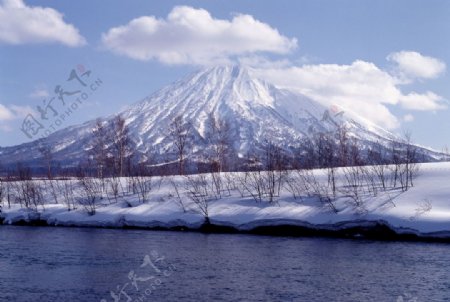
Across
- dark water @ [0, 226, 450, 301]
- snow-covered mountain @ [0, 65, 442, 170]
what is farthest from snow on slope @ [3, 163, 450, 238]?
snow-covered mountain @ [0, 65, 442, 170]

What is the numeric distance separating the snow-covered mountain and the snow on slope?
86.9 metres

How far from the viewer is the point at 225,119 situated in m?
139

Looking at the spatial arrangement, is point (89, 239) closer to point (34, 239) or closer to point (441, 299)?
point (34, 239)

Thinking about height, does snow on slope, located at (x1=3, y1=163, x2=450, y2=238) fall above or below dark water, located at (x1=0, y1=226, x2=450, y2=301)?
above

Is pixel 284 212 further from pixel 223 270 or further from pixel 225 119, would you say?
pixel 225 119

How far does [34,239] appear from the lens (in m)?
25.8

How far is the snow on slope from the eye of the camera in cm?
2594

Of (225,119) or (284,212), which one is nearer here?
(284,212)

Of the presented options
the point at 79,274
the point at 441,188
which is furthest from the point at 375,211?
the point at 79,274

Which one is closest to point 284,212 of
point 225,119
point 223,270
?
point 223,270

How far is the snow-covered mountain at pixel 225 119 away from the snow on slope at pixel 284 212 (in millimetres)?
86948

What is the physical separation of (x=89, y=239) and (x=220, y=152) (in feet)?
68.6

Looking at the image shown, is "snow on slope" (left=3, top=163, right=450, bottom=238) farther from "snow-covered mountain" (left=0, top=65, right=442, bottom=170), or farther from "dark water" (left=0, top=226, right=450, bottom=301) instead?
"snow-covered mountain" (left=0, top=65, right=442, bottom=170)

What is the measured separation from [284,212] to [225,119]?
109737 mm
